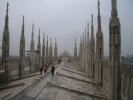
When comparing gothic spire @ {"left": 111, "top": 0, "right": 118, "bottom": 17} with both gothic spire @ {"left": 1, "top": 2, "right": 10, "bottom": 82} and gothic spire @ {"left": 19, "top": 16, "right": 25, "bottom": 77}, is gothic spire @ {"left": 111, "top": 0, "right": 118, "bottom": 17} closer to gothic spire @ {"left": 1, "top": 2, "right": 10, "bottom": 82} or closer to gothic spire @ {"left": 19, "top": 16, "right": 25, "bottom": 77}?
gothic spire @ {"left": 1, "top": 2, "right": 10, "bottom": 82}

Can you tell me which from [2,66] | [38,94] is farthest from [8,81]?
[38,94]

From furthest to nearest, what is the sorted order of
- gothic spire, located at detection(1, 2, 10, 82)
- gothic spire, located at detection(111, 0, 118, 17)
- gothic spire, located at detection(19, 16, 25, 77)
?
gothic spire, located at detection(19, 16, 25, 77), gothic spire, located at detection(1, 2, 10, 82), gothic spire, located at detection(111, 0, 118, 17)

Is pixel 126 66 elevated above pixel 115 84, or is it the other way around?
pixel 126 66

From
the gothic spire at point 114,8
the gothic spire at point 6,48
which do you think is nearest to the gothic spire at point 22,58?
the gothic spire at point 6,48

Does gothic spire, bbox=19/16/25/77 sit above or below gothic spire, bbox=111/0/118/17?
below

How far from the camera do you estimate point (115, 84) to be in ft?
39.3

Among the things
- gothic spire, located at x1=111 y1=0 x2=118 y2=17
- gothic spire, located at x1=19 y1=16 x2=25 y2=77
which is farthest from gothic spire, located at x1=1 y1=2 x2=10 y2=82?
gothic spire, located at x1=111 y1=0 x2=118 y2=17

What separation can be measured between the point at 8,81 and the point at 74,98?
446 inches

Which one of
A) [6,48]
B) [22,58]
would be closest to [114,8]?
[6,48]

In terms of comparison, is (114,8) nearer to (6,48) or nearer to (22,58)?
(6,48)

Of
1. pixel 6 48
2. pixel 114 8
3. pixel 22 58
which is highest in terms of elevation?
pixel 114 8

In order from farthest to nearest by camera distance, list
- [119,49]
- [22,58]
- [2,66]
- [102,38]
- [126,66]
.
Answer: [22,58] < [2,66] < [102,38] < [126,66] < [119,49]

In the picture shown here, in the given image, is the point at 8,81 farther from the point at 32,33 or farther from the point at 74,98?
the point at 32,33

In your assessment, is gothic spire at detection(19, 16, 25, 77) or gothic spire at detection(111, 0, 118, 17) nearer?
gothic spire at detection(111, 0, 118, 17)
